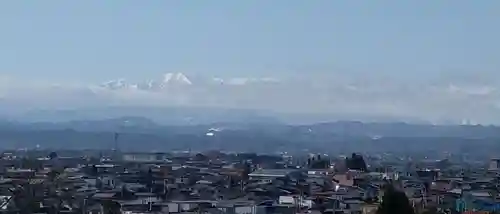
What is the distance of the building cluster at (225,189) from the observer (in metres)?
32.7

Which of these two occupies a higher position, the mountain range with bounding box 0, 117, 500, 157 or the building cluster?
the mountain range with bounding box 0, 117, 500, 157

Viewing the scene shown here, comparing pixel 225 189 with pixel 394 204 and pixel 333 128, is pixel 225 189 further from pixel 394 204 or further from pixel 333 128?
pixel 333 128

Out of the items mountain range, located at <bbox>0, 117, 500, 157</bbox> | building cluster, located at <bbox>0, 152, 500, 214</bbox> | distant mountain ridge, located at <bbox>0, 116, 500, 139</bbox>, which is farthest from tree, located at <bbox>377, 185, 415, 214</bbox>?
distant mountain ridge, located at <bbox>0, 116, 500, 139</bbox>

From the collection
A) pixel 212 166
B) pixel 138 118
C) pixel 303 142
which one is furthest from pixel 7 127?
pixel 212 166

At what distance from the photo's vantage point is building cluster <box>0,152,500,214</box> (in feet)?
107

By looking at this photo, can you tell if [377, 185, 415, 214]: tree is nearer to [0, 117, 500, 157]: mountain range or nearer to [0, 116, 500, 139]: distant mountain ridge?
[0, 117, 500, 157]: mountain range

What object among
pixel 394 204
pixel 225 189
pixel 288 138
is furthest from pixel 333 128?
pixel 394 204

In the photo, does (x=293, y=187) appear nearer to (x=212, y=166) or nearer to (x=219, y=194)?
(x=219, y=194)

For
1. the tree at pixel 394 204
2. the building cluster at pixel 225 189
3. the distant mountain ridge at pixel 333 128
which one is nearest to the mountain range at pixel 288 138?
the distant mountain ridge at pixel 333 128

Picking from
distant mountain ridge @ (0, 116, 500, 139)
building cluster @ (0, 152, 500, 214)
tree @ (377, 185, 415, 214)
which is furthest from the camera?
distant mountain ridge @ (0, 116, 500, 139)

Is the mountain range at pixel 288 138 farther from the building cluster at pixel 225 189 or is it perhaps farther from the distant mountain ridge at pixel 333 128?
the building cluster at pixel 225 189

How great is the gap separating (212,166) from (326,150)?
102ft

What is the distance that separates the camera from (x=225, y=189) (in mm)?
41438

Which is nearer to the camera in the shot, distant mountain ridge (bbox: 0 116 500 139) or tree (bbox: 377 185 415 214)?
tree (bbox: 377 185 415 214)
